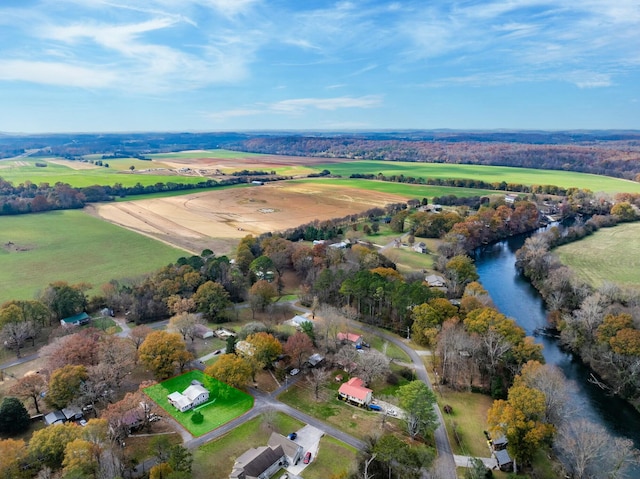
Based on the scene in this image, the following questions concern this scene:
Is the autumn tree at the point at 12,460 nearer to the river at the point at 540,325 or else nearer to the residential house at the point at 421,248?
the river at the point at 540,325

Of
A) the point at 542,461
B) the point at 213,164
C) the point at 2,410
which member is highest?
the point at 213,164

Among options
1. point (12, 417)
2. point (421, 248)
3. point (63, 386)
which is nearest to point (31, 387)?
point (12, 417)

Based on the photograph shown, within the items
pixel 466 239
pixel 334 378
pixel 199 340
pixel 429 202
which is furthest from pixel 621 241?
pixel 199 340

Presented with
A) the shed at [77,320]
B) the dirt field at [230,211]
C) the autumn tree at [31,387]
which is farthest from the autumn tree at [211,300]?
the dirt field at [230,211]

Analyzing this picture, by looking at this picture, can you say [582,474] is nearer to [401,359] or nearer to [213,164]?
[401,359]

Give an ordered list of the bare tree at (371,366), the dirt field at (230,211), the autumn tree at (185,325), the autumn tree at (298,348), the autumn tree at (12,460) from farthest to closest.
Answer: the dirt field at (230,211) < the autumn tree at (185,325) < the autumn tree at (298,348) < the bare tree at (371,366) < the autumn tree at (12,460)

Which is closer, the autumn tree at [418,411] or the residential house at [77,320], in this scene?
the autumn tree at [418,411]

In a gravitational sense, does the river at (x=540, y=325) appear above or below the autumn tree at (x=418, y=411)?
below
